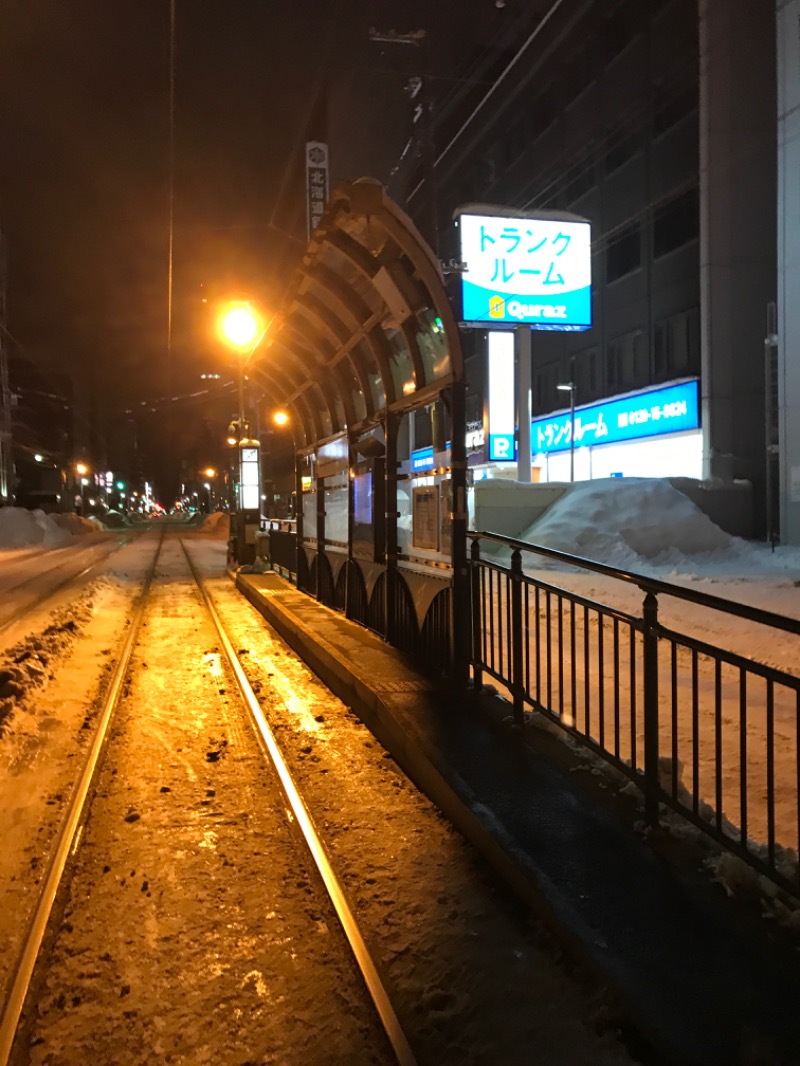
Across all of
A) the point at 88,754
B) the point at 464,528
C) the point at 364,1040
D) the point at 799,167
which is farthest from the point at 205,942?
the point at 799,167

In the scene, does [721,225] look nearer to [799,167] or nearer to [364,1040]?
[799,167]

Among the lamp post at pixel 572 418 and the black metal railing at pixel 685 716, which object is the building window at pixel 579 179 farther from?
the black metal railing at pixel 685 716

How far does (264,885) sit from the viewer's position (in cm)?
378

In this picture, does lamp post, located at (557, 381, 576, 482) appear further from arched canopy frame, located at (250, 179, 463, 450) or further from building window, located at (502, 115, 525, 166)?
arched canopy frame, located at (250, 179, 463, 450)

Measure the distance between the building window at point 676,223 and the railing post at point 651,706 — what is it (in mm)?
27425

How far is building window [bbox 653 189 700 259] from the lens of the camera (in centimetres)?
2788

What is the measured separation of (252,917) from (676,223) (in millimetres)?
29915

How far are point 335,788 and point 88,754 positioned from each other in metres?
1.86

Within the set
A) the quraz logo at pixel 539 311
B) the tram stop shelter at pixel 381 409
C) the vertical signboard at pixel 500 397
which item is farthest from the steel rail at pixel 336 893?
the quraz logo at pixel 539 311

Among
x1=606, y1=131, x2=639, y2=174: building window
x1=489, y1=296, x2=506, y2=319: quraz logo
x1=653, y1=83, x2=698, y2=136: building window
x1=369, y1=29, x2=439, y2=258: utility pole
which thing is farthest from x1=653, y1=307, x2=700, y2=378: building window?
x1=369, y1=29, x2=439, y2=258: utility pole

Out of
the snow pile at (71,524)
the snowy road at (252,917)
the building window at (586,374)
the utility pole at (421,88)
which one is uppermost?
the utility pole at (421,88)

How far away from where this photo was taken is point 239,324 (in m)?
16.6

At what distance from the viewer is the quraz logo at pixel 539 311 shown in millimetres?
23891

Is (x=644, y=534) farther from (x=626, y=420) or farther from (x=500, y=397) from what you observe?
(x=626, y=420)
